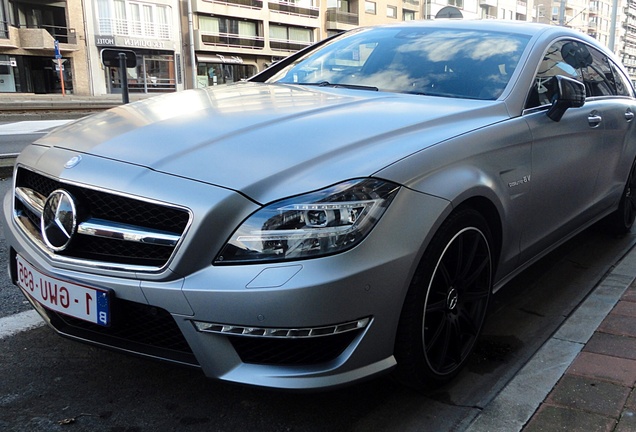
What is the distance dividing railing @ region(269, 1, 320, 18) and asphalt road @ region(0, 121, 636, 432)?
45.0m

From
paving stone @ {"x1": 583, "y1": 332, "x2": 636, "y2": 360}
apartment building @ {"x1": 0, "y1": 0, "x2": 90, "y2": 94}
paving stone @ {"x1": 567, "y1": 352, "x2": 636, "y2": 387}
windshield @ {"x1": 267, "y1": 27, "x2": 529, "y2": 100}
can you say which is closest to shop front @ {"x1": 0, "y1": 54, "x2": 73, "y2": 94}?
apartment building @ {"x1": 0, "y1": 0, "x2": 90, "y2": 94}

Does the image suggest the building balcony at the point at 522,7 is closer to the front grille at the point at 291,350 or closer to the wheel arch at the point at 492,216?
the wheel arch at the point at 492,216

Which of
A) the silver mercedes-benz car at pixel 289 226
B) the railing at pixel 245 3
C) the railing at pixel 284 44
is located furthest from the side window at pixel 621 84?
the railing at pixel 284 44

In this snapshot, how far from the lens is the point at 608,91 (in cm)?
392

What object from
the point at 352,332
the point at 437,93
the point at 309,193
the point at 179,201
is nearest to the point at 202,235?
the point at 179,201

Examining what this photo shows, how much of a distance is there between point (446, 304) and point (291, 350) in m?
0.71

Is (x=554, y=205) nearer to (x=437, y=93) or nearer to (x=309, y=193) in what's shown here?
(x=437, y=93)

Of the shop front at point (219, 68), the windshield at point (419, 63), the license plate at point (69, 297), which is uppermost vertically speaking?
the shop front at point (219, 68)

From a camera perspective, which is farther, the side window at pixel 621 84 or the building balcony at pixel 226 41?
the building balcony at pixel 226 41

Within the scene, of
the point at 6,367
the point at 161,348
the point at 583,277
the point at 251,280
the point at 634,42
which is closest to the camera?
the point at 251,280

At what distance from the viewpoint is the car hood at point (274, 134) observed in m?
1.87

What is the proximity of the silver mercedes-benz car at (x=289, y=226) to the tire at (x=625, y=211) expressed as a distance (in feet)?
6.24

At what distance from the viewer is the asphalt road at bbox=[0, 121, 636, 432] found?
2.11 meters

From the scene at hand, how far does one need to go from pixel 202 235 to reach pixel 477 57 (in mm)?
1985
